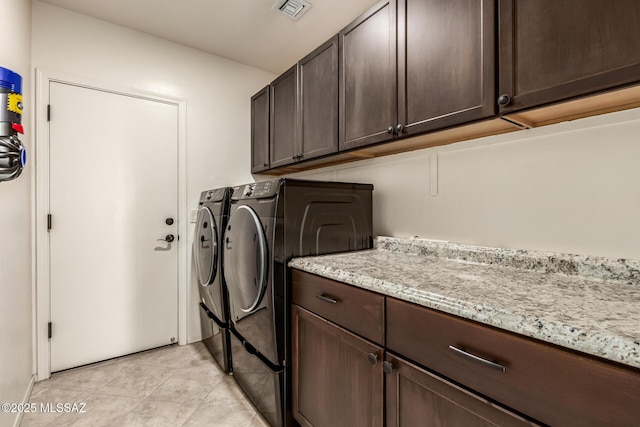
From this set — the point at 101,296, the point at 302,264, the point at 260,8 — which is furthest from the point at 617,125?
the point at 101,296

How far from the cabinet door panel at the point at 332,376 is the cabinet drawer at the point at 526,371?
8.9 inches

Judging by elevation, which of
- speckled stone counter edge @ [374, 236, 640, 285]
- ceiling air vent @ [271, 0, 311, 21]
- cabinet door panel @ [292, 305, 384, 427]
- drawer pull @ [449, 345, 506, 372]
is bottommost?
cabinet door panel @ [292, 305, 384, 427]

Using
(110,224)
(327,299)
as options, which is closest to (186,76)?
(110,224)

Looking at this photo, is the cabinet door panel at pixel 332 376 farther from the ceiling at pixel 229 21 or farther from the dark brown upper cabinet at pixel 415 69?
the ceiling at pixel 229 21

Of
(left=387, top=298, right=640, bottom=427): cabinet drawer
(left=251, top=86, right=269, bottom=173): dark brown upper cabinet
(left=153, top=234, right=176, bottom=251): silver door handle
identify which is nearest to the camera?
(left=387, top=298, right=640, bottom=427): cabinet drawer

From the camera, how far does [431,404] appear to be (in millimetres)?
880

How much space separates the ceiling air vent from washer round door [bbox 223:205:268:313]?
136 cm

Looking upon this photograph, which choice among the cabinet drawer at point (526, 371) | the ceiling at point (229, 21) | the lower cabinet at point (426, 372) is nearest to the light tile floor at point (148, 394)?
the lower cabinet at point (426, 372)

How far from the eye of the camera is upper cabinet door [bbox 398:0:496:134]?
111cm

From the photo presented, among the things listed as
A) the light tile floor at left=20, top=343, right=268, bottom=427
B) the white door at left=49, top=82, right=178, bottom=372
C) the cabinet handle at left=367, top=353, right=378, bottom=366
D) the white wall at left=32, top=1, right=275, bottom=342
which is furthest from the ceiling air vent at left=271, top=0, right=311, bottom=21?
the light tile floor at left=20, top=343, right=268, bottom=427

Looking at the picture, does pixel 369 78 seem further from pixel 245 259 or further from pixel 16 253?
pixel 16 253

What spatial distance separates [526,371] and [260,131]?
2.53 metres

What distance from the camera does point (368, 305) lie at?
3.55 ft

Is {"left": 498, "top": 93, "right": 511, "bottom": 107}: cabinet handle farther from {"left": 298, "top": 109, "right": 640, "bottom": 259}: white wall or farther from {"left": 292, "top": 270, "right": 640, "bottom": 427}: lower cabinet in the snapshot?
{"left": 292, "top": 270, "right": 640, "bottom": 427}: lower cabinet
